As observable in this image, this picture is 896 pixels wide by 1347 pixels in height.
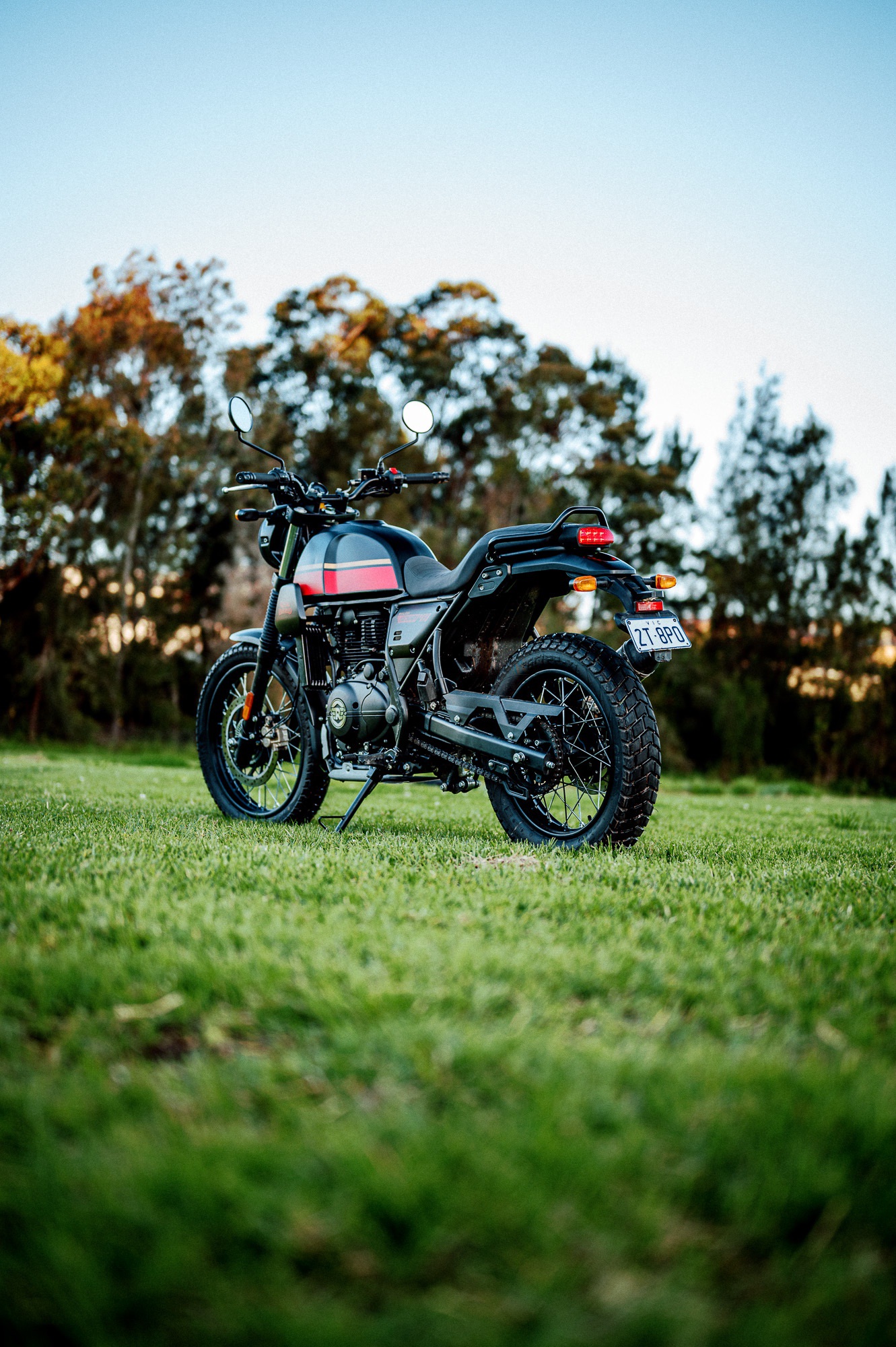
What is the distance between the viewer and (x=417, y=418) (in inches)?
188

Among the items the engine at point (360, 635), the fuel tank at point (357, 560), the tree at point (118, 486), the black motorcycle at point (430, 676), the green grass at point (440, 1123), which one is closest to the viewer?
the green grass at point (440, 1123)

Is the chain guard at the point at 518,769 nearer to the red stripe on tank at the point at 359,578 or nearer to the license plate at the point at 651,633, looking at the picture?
the license plate at the point at 651,633

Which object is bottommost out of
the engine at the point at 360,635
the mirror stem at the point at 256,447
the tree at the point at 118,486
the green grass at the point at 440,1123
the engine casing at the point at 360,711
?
the green grass at the point at 440,1123

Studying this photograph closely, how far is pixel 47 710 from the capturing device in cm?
2033

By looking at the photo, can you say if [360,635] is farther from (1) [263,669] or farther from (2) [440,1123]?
(2) [440,1123]

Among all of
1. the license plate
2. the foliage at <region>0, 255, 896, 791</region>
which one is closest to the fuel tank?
the license plate

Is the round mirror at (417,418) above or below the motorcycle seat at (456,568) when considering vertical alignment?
above

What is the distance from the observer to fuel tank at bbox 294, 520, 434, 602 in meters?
4.55

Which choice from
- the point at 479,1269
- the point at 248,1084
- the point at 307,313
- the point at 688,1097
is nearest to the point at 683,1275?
A: the point at 479,1269

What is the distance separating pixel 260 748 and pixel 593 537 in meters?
2.25

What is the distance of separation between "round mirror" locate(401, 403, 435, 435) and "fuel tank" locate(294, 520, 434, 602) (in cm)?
49

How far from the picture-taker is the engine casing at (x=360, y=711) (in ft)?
14.6

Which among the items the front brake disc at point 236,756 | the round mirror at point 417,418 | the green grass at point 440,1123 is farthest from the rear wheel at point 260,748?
the green grass at point 440,1123

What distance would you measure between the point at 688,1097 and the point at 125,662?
22568 mm
